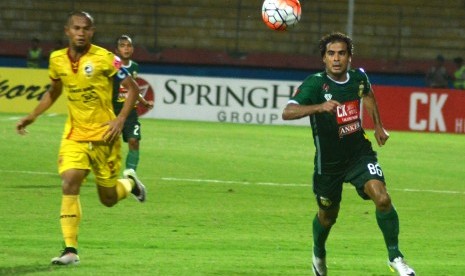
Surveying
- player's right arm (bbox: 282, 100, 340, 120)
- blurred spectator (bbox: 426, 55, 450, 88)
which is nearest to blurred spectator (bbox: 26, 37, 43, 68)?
blurred spectator (bbox: 426, 55, 450, 88)

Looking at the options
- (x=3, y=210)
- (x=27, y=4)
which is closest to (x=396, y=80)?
(x=27, y=4)

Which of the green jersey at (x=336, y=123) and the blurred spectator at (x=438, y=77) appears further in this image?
the blurred spectator at (x=438, y=77)

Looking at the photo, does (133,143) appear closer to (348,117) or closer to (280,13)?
(280,13)

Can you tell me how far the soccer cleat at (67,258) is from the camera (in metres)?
8.95

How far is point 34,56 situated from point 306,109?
2624cm

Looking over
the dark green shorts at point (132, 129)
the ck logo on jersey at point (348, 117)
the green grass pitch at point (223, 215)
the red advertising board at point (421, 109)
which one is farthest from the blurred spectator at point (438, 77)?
the ck logo on jersey at point (348, 117)

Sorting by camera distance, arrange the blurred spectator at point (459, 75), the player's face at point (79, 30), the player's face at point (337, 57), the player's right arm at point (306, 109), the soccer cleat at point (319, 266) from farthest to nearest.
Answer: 1. the blurred spectator at point (459, 75)
2. the player's face at point (79, 30)
3. the soccer cleat at point (319, 266)
4. the player's face at point (337, 57)
5. the player's right arm at point (306, 109)

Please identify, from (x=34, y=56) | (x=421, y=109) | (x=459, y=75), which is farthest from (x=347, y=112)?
(x=34, y=56)

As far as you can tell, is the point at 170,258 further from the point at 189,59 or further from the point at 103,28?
the point at 103,28

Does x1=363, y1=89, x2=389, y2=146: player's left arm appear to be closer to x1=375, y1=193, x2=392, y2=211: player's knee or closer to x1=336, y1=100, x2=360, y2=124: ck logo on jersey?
x1=336, y1=100, x2=360, y2=124: ck logo on jersey

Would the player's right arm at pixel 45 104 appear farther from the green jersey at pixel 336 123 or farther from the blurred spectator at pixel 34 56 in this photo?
the blurred spectator at pixel 34 56

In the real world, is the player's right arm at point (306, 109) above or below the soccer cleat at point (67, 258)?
above

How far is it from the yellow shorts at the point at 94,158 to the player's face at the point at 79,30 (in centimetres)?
83

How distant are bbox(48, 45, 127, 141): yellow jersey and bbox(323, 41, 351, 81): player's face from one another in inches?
68.7
